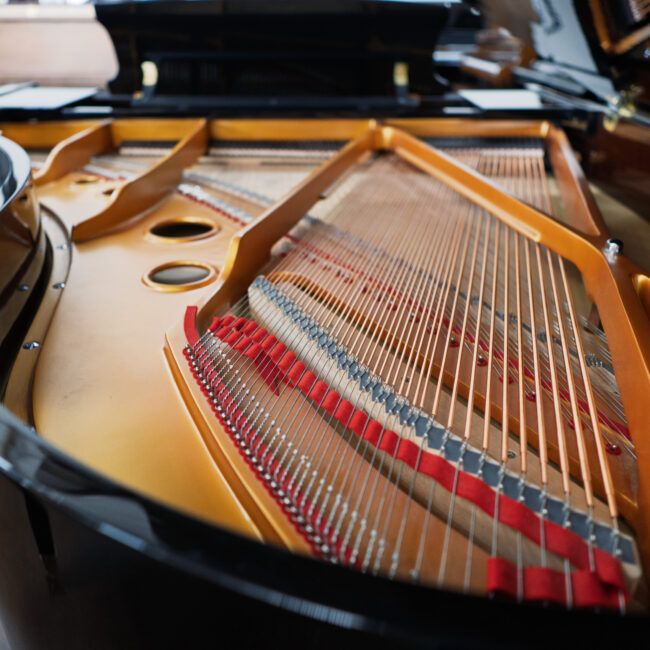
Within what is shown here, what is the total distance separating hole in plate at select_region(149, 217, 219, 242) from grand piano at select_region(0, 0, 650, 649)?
0.05 feet

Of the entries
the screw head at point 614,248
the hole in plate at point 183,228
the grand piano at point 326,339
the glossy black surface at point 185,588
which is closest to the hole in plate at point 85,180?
the grand piano at point 326,339

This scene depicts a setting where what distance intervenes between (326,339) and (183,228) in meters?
1.23

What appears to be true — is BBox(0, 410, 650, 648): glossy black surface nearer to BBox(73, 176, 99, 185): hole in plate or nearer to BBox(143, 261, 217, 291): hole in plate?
BBox(143, 261, 217, 291): hole in plate

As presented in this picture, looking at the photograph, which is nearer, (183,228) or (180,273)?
(180,273)

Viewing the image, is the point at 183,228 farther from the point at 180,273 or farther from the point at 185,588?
the point at 185,588

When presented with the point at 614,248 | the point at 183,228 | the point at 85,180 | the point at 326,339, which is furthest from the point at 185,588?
the point at 85,180

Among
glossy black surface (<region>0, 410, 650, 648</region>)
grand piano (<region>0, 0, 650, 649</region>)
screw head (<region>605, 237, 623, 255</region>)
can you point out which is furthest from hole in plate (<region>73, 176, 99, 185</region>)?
screw head (<region>605, 237, 623, 255</region>)

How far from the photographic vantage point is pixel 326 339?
1.65 meters

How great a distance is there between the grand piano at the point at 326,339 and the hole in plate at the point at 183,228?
2 cm

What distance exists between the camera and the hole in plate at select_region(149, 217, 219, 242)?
2.49m

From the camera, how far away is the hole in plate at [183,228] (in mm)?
2488

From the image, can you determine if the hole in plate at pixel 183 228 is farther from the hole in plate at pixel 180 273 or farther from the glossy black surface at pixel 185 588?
the glossy black surface at pixel 185 588

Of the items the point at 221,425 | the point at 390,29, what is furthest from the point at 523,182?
the point at 221,425

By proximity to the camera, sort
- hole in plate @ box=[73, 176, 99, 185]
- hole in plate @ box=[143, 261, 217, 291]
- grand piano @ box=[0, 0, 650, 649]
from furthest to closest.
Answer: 1. hole in plate @ box=[73, 176, 99, 185]
2. hole in plate @ box=[143, 261, 217, 291]
3. grand piano @ box=[0, 0, 650, 649]
